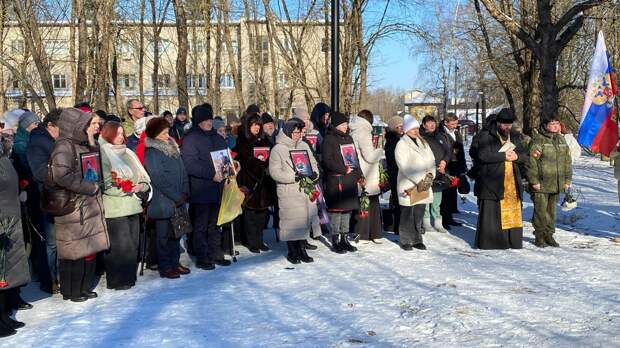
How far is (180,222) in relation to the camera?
7.80 metres

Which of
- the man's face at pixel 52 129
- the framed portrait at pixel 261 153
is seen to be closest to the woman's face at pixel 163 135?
the man's face at pixel 52 129

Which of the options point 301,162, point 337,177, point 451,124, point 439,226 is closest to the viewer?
point 301,162

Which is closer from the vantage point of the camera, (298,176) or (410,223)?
(298,176)

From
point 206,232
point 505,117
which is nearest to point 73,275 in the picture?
point 206,232

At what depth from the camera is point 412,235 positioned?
9.48 m

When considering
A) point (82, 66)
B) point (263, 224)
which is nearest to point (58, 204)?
point (263, 224)

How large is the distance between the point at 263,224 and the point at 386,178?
1.96 m

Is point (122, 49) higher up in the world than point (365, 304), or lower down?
higher up

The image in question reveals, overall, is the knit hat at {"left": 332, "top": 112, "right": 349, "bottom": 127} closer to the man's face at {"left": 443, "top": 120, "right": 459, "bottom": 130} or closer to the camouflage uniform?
the camouflage uniform

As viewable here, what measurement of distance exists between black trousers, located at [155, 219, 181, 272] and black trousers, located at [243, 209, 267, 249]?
158 cm

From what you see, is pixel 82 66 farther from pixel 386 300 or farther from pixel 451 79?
pixel 451 79

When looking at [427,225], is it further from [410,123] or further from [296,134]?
[296,134]

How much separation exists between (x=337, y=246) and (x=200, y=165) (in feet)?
7.64

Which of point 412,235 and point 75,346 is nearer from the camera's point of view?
point 75,346
